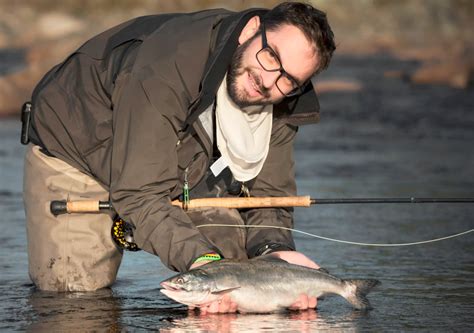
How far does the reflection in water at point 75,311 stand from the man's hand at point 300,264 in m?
0.77

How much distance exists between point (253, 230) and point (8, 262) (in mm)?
1587

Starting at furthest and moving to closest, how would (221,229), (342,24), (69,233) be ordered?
(342,24)
(69,233)
(221,229)

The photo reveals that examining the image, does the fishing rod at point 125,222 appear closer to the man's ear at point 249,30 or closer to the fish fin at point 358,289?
the fish fin at point 358,289

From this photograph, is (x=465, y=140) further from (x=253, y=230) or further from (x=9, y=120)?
(x=253, y=230)

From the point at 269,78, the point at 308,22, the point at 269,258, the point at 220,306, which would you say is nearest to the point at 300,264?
the point at 269,258

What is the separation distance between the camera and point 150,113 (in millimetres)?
5688

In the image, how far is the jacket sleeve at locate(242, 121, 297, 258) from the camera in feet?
→ 21.2

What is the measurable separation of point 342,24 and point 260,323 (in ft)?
72.0

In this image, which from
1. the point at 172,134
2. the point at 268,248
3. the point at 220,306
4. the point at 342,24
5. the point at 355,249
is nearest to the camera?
the point at 220,306

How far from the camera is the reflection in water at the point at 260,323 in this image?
5555 mm

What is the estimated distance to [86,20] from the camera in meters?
26.9

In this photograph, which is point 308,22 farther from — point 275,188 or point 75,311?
point 75,311

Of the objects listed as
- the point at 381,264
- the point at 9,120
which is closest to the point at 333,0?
the point at 9,120

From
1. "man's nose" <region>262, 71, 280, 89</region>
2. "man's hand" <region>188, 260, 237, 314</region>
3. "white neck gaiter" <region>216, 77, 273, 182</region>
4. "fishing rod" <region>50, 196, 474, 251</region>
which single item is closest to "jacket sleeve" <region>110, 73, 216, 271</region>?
"man's hand" <region>188, 260, 237, 314</region>
